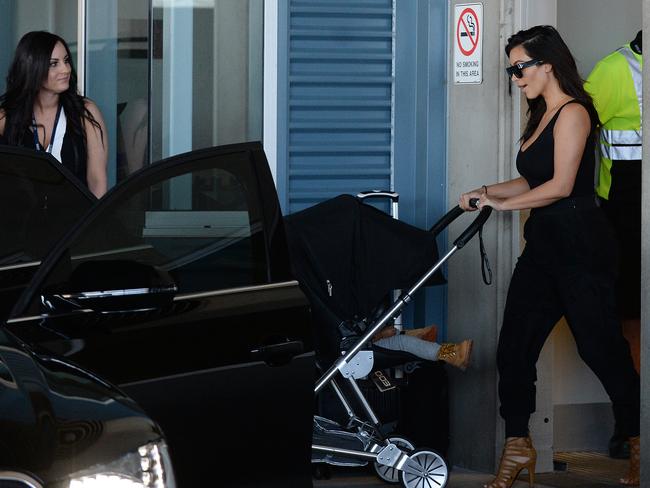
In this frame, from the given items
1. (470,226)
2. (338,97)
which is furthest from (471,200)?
(338,97)

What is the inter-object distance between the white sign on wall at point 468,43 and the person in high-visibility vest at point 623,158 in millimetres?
548

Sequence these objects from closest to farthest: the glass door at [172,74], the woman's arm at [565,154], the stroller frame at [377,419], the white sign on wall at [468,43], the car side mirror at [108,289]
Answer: the car side mirror at [108,289]
the woman's arm at [565,154]
the stroller frame at [377,419]
the white sign on wall at [468,43]
the glass door at [172,74]

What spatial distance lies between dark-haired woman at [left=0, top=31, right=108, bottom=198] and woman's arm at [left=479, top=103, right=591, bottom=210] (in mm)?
1879

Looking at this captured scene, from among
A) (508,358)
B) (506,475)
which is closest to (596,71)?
(508,358)

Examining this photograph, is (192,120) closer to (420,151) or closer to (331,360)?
(420,151)

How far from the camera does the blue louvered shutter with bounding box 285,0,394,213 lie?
707 cm

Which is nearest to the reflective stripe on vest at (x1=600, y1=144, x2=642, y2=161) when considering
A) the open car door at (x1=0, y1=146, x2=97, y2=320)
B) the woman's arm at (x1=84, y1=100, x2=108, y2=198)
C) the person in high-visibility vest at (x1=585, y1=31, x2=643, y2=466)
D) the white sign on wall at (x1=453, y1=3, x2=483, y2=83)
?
the person in high-visibility vest at (x1=585, y1=31, x2=643, y2=466)

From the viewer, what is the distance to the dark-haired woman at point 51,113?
6.25 m

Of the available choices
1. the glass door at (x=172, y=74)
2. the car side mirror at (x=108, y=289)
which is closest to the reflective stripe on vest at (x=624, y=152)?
the glass door at (x=172, y=74)

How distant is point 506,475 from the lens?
625 cm

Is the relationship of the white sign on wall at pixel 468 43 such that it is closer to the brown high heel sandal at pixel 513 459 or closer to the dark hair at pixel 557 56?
the dark hair at pixel 557 56

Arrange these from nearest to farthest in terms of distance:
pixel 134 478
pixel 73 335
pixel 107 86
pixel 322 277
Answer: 1. pixel 134 478
2. pixel 73 335
3. pixel 322 277
4. pixel 107 86

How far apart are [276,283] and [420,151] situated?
8.84ft

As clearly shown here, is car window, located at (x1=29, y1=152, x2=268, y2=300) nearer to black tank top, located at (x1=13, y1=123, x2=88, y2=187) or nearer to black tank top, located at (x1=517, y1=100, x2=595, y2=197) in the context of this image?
black tank top, located at (x1=13, y1=123, x2=88, y2=187)
